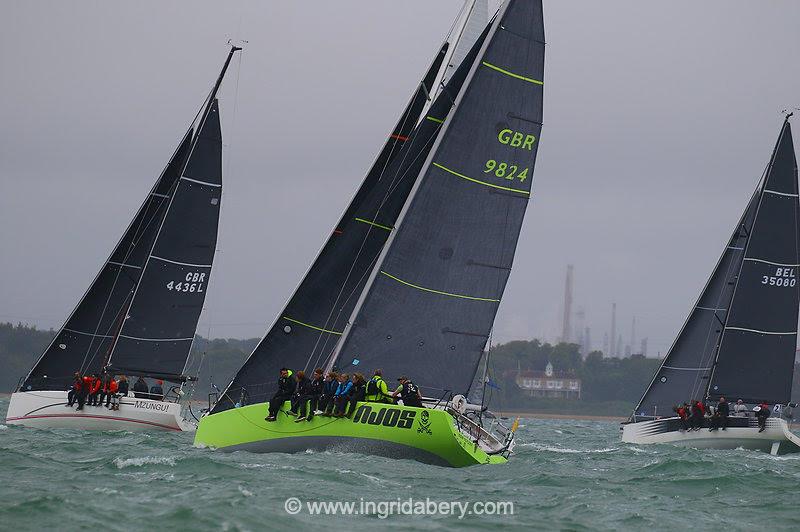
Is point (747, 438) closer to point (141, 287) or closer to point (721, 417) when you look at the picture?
point (721, 417)

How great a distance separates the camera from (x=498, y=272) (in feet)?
75.6

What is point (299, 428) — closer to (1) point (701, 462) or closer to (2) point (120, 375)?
(1) point (701, 462)

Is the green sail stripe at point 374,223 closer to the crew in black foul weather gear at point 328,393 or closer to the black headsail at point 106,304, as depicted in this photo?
the crew in black foul weather gear at point 328,393

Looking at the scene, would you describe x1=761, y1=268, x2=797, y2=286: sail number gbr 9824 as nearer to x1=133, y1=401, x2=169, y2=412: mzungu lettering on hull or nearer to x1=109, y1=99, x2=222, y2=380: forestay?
x1=109, y1=99, x2=222, y2=380: forestay

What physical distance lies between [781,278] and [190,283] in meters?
16.9

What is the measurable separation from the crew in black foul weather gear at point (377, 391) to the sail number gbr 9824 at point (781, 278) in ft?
65.1

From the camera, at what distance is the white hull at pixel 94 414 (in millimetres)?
29562

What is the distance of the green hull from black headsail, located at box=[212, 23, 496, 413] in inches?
106

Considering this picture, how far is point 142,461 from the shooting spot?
19281mm

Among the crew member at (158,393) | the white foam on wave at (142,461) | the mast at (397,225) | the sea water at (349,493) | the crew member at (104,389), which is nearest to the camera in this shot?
the sea water at (349,493)

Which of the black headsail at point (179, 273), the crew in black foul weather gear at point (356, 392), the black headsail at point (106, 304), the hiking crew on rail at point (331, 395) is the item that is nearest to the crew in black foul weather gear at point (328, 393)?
the hiking crew on rail at point (331, 395)

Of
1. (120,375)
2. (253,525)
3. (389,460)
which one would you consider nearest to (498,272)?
(389,460)

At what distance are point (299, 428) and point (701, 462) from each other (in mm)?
9182

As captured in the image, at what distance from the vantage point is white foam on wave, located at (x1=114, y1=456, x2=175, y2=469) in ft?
61.1
